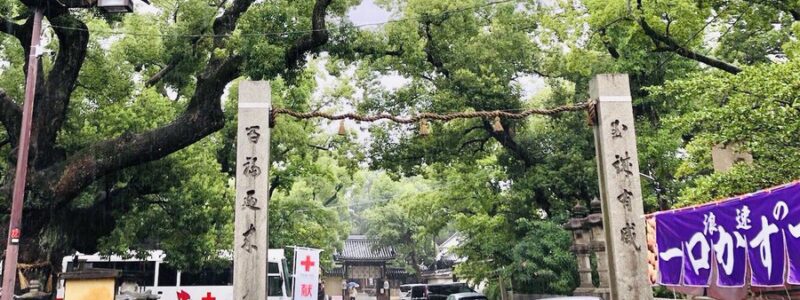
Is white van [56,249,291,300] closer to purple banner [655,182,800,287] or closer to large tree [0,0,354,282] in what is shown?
large tree [0,0,354,282]

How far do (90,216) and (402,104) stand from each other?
9.90 metres

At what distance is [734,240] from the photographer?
24.5ft

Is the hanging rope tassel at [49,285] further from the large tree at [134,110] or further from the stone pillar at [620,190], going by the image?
the stone pillar at [620,190]

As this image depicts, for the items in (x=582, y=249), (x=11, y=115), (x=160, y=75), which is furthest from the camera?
(x=160, y=75)

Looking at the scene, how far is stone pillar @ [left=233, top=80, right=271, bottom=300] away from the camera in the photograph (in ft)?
22.9

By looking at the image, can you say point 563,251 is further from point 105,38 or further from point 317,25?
point 105,38

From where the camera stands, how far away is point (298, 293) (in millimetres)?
17000

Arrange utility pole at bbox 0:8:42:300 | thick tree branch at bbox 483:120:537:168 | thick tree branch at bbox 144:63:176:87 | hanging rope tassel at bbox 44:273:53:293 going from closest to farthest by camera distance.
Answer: utility pole at bbox 0:8:42:300
hanging rope tassel at bbox 44:273:53:293
thick tree branch at bbox 144:63:176:87
thick tree branch at bbox 483:120:537:168

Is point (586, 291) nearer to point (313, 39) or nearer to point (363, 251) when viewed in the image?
point (313, 39)

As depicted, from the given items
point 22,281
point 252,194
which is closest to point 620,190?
point 252,194

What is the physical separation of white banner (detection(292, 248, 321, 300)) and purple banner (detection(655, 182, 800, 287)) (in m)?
10.5

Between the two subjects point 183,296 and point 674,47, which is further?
point 183,296

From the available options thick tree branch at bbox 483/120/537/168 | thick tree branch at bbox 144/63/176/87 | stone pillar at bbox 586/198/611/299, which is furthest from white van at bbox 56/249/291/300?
stone pillar at bbox 586/198/611/299

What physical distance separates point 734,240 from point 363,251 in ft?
136
